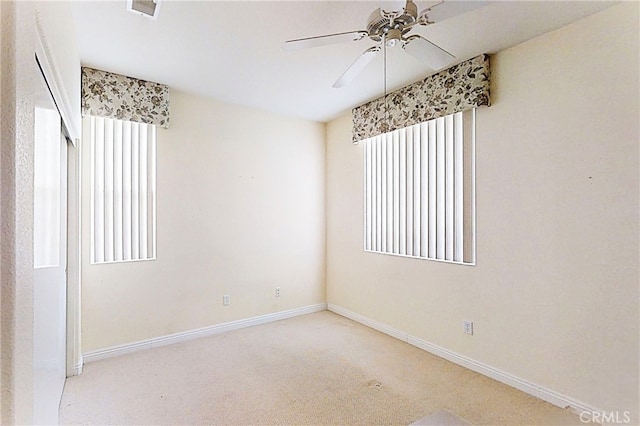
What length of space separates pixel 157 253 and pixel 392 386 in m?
2.55

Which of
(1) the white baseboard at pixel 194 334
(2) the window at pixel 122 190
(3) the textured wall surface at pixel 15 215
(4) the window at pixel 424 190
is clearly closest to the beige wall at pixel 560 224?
(4) the window at pixel 424 190

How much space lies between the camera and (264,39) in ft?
7.64

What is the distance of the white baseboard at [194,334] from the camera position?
2.94 metres

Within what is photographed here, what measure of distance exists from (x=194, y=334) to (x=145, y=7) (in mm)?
3001

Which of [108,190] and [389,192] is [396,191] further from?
[108,190]

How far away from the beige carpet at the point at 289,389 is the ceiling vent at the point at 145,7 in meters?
2.64

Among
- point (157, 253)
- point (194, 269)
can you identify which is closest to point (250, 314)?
point (194, 269)

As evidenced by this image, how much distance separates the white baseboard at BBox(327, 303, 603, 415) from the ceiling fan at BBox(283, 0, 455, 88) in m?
2.39

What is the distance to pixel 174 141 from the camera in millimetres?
3357

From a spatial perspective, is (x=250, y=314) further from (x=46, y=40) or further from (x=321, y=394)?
(x=46, y=40)

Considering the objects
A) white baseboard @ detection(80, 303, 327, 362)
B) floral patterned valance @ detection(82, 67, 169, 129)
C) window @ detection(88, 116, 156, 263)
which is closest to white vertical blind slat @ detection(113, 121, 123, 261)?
window @ detection(88, 116, 156, 263)

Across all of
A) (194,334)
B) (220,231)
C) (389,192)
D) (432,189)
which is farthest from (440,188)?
(194,334)

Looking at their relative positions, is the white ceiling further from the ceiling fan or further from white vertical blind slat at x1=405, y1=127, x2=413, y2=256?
white vertical blind slat at x1=405, y1=127, x2=413, y2=256

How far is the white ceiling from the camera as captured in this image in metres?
2.00
